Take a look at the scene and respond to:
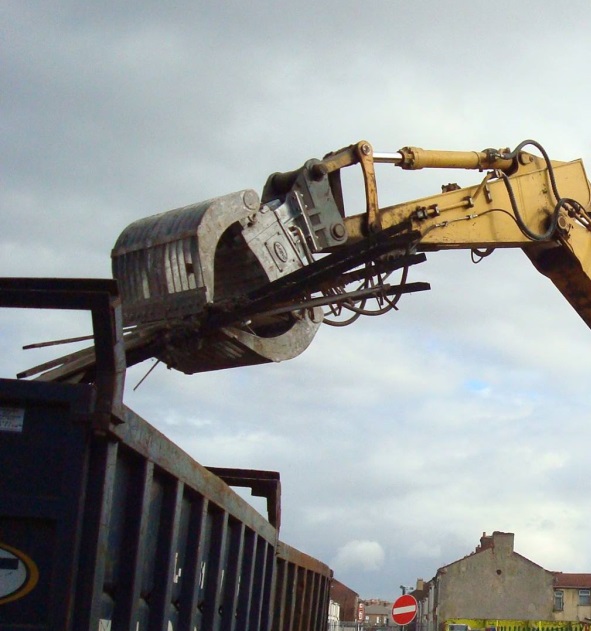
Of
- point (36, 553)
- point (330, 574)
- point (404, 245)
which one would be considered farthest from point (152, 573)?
Result: point (330, 574)

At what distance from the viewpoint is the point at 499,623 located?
164 ft

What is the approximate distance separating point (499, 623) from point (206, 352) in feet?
154

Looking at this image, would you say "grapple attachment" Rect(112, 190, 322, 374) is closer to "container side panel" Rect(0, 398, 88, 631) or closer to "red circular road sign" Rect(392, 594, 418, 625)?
"container side panel" Rect(0, 398, 88, 631)

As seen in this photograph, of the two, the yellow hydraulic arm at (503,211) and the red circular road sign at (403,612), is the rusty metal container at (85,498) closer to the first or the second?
the yellow hydraulic arm at (503,211)

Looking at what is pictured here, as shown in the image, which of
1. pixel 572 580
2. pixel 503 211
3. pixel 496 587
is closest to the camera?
pixel 503 211

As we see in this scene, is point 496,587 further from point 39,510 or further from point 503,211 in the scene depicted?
point 39,510

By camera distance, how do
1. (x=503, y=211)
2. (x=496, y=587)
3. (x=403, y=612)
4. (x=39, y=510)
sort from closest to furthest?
(x=39, y=510), (x=503, y=211), (x=403, y=612), (x=496, y=587)

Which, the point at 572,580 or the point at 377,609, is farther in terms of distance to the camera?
the point at 377,609

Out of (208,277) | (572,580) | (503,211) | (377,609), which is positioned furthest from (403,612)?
(377,609)

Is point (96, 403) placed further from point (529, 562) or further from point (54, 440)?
point (529, 562)

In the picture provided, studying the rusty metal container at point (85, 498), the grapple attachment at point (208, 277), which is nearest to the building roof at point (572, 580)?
the grapple attachment at point (208, 277)

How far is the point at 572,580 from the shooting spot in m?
58.3

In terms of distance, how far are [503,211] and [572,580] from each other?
2138 inches

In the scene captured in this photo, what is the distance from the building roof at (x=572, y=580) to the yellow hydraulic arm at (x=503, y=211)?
49965mm
